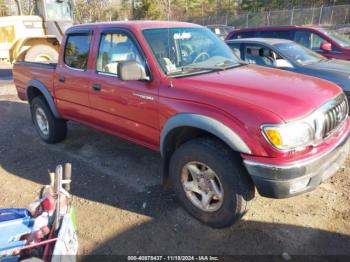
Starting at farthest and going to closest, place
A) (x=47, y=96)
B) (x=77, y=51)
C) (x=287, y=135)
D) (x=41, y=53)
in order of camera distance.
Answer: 1. (x=41, y=53)
2. (x=47, y=96)
3. (x=77, y=51)
4. (x=287, y=135)

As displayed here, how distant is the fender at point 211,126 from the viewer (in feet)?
9.11

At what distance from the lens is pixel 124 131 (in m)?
4.05

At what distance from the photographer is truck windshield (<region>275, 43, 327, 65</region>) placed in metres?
6.57

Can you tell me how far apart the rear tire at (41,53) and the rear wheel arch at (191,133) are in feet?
32.2

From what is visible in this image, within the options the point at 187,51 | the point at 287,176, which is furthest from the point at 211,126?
the point at 187,51

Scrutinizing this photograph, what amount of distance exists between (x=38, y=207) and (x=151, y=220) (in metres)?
1.13

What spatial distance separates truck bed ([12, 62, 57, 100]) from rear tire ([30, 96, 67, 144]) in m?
0.36

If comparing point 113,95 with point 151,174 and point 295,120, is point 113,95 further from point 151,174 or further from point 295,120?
point 295,120

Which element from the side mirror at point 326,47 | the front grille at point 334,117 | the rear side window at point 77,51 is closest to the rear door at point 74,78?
the rear side window at point 77,51

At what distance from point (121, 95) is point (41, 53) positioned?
954 cm

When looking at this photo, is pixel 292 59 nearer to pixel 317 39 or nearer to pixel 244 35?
pixel 317 39

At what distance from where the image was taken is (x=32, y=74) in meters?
5.48

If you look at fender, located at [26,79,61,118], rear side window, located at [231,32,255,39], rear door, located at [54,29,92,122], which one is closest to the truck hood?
rear door, located at [54,29,92,122]

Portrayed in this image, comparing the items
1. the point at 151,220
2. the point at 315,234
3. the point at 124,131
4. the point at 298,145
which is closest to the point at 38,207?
the point at 151,220
